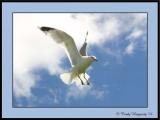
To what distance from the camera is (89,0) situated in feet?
11.8

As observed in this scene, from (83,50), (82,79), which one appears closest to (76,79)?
(82,79)

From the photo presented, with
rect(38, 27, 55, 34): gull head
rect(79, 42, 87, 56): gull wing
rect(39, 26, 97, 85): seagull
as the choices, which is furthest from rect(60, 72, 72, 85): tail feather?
rect(38, 27, 55, 34): gull head

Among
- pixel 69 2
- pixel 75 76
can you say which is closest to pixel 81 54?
pixel 75 76

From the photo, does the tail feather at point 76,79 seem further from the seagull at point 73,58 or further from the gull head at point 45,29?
the gull head at point 45,29

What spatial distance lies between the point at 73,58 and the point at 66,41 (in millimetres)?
172

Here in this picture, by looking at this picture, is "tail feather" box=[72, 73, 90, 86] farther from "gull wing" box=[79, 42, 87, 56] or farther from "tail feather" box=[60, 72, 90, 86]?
"gull wing" box=[79, 42, 87, 56]

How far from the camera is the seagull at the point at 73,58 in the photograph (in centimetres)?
387

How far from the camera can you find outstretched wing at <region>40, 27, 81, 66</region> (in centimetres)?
384

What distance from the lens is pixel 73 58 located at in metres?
4.02

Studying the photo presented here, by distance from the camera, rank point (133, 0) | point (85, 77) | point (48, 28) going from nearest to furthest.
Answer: point (133, 0)
point (48, 28)
point (85, 77)

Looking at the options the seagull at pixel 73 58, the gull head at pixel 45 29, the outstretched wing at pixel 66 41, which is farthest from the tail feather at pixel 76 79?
the gull head at pixel 45 29

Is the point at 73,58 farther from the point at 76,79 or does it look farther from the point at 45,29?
the point at 45,29

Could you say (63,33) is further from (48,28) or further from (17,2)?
(17,2)

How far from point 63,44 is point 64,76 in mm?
257
